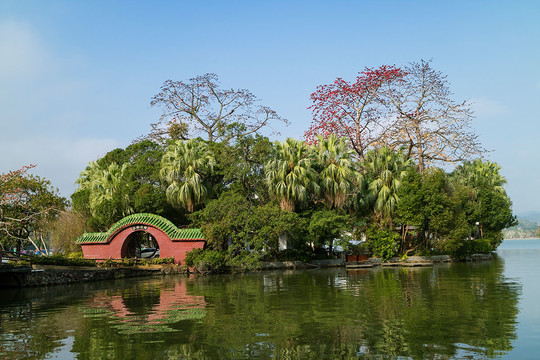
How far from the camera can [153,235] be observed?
36281mm

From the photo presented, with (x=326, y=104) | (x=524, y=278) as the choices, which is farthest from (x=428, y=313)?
(x=326, y=104)

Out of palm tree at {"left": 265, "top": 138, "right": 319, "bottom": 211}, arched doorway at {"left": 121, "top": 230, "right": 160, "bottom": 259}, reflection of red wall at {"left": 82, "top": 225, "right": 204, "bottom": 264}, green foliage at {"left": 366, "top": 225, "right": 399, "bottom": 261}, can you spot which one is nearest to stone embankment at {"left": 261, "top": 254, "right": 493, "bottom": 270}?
green foliage at {"left": 366, "top": 225, "right": 399, "bottom": 261}

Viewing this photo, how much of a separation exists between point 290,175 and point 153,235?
11.5 meters

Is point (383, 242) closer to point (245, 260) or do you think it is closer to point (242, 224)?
point (242, 224)

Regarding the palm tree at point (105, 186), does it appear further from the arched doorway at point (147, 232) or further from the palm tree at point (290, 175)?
the palm tree at point (290, 175)

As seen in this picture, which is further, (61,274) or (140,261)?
(140,261)

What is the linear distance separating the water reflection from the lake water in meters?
0.03

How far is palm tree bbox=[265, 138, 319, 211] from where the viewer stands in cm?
3688

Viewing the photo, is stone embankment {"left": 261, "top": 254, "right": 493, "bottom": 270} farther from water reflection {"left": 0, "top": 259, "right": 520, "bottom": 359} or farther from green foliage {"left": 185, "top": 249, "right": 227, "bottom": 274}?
water reflection {"left": 0, "top": 259, "right": 520, "bottom": 359}

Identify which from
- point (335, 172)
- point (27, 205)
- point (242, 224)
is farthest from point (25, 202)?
point (335, 172)

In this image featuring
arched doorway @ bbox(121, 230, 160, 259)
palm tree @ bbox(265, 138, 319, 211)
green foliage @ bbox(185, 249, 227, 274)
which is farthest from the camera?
arched doorway @ bbox(121, 230, 160, 259)

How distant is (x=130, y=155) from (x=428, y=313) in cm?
3855

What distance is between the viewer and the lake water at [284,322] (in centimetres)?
1042

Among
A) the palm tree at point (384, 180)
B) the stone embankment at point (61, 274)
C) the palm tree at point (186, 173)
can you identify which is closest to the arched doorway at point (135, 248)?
the palm tree at point (186, 173)
